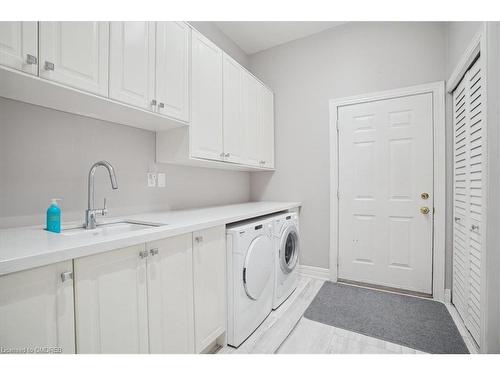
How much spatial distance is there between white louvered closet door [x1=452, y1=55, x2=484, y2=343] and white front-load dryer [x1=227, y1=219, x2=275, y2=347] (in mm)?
1367

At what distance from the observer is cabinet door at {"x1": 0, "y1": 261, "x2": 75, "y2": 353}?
2.41 ft

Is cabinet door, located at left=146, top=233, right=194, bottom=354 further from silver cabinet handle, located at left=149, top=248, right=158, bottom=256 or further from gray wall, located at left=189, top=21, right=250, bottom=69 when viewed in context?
gray wall, located at left=189, top=21, right=250, bottom=69

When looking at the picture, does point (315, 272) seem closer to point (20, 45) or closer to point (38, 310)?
point (38, 310)

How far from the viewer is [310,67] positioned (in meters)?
2.88

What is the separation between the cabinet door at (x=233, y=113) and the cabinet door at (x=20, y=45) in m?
1.38

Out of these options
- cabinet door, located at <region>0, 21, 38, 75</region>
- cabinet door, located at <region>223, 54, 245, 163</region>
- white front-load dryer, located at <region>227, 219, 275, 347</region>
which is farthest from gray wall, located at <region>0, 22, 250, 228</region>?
white front-load dryer, located at <region>227, 219, 275, 347</region>

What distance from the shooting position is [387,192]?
2486 millimetres

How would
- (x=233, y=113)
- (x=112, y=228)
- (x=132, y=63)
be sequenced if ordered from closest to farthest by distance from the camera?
(x=132, y=63)
(x=112, y=228)
(x=233, y=113)

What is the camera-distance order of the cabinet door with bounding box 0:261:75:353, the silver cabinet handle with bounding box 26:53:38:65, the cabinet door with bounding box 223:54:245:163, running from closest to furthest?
the cabinet door with bounding box 0:261:75:353 → the silver cabinet handle with bounding box 26:53:38:65 → the cabinet door with bounding box 223:54:245:163

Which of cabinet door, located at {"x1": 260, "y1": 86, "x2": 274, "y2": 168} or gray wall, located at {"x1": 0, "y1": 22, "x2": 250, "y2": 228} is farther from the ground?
cabinet door, located at {"x1": 260, "y1": 86, "x2": 274, "y2": 168}

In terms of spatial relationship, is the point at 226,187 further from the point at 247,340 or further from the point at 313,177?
the point at 247,340

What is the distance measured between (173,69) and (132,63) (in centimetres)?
32

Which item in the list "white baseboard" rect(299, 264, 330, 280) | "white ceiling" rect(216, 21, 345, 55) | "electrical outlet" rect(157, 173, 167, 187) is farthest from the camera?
"white baseboard" rect(299, 264, 330, 280)

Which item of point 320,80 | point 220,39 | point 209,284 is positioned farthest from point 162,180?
point 320,80
